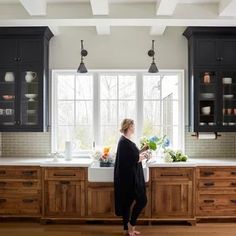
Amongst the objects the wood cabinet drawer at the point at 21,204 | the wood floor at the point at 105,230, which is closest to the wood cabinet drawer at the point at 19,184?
the wood cabinet drawer at the point at 21,204

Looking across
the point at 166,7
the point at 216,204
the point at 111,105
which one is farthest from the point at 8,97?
the point at 216,204

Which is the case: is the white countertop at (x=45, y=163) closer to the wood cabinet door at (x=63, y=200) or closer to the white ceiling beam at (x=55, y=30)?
the wood cabinet door at (x=63, y=200)

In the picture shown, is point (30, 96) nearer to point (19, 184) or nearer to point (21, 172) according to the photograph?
point (21, 172)

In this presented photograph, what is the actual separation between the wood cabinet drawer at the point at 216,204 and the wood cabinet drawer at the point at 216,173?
0.26 meters

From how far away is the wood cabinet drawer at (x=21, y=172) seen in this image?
4512 mm

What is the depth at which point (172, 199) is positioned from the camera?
176 inches

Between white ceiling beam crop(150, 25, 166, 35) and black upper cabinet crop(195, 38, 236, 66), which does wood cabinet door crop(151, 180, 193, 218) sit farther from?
white ceiling beam crop(150, 25, 166, 35)

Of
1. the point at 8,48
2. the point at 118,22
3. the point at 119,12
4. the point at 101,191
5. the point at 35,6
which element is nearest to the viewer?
the point at 35,6

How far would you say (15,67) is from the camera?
4828 mm

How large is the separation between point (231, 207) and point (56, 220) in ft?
8.04

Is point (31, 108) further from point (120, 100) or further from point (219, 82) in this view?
point (219, 82)

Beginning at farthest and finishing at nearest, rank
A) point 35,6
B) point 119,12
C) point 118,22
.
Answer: point 118,22 → point 119,12 → point 35,6

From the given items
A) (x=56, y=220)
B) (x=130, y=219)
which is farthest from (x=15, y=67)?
(x=130, y=219)

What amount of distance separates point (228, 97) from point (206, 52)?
0.75 meters
